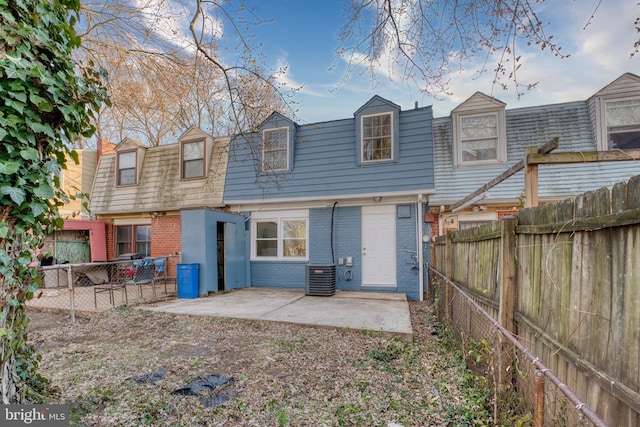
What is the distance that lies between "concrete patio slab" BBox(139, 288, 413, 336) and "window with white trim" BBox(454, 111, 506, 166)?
3.98m

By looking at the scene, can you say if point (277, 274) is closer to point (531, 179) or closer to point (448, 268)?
point (448, 268)

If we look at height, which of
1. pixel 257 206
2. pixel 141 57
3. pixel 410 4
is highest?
pixel 141 57

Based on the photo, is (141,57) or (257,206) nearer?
(141,57)

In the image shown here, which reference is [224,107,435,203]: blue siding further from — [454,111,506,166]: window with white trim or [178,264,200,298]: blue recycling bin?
[178,264,200,298]: blue recycling bin

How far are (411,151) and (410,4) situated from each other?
456 cm

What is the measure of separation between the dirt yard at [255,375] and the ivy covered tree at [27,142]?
0.74 m

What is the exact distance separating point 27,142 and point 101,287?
8.22m

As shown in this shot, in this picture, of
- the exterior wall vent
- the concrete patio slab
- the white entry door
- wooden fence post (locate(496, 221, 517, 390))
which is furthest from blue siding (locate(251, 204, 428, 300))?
wooden fence post (locate(496, 221, 517, 390))

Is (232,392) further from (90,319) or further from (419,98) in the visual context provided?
(90,319)

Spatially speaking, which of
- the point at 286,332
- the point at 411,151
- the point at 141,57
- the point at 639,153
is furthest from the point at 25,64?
the point at 411,151

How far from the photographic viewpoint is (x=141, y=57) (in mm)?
5633

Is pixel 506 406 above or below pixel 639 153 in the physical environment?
below

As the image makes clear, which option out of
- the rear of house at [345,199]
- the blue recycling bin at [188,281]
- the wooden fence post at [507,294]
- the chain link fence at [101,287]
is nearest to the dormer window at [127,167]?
the chain link fence at [101,287]

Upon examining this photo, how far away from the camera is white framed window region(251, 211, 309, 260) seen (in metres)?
8.91
